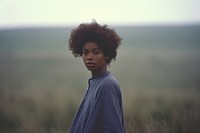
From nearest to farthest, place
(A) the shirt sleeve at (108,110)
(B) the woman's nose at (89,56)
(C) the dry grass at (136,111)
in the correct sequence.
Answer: (A) the shirt sleeve at (108,110) → (B) the woman's nose at (89,56) → (C) the dry grass at (136,111)

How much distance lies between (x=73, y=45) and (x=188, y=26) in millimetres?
842

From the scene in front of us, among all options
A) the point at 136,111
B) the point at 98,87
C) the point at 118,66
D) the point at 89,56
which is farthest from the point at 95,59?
the point at 136,111

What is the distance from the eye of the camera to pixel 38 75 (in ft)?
6.55

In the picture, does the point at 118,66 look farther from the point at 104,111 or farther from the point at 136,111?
the point at 104,111

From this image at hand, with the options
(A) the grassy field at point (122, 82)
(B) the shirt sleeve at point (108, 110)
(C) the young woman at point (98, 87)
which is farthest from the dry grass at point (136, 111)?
(B) the shirt sleeve at point (108, 110)

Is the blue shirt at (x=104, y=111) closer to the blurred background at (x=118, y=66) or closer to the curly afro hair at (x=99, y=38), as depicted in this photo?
the curly afro hair at (x=99, y=38)

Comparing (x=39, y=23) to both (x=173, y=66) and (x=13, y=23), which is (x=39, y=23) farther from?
(x=173, y=66)

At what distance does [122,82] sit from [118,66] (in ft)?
0.36

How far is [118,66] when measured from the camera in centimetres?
196

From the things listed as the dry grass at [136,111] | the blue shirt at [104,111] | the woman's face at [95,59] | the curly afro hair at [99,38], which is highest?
the curly afro hair at [99,38]

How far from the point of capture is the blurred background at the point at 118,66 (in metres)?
1.96

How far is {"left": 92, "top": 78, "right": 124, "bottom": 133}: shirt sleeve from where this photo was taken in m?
1.29

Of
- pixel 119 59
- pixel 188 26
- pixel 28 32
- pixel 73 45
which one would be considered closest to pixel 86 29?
pixel 73 45

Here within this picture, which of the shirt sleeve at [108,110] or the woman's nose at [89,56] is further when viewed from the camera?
the woman's nose at [89,56]
